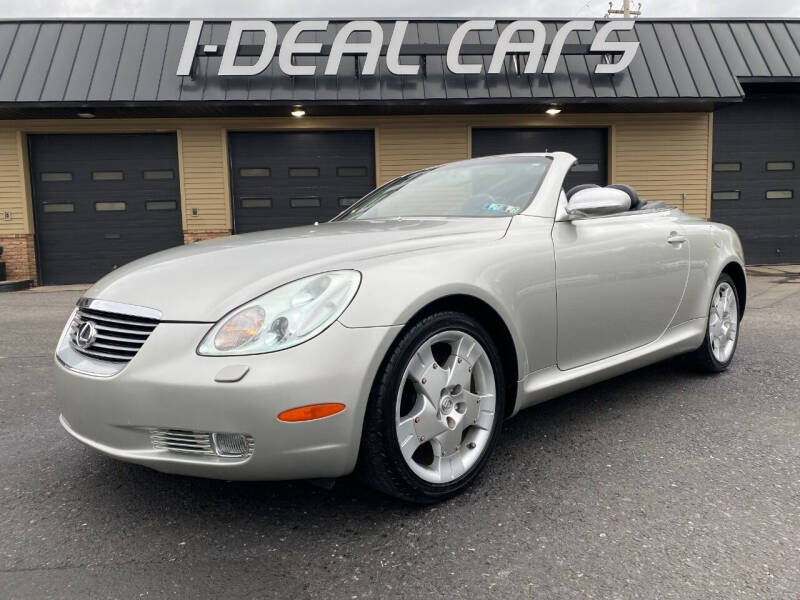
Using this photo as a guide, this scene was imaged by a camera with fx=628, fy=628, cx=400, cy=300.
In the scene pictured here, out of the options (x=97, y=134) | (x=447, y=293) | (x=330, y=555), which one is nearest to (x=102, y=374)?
(x=330, y=555)

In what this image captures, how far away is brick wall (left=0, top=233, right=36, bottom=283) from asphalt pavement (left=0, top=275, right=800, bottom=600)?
392 inches

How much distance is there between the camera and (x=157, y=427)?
1.93 meters

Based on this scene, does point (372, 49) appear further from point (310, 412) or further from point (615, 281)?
point (310, 412)

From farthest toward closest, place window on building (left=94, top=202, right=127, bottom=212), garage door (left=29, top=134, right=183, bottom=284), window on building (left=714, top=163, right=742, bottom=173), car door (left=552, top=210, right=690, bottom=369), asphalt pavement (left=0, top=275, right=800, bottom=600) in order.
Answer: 1. window on building (left=714, top=163, right=742, bottom=173)
2. window on building (left=94, top=202, right=127, bottom=212)
3. garage door (left=29, top=134, right=183, bottom=284)
4. car door (left=552, top=210, right=690, bottom=369)
5. asphalt pavement (left=0, top=275, right=800, bottom=600)

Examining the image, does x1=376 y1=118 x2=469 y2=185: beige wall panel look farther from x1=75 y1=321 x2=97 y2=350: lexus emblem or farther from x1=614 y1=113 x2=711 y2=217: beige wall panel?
x1=75 y1=321 x2=97 y2=350: lexus emblem

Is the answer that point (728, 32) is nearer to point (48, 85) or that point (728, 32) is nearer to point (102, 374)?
point (48, 85)

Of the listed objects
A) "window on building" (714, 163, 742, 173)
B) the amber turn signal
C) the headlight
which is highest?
"window on building" (714, 163, 742, 173)

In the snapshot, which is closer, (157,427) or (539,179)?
(157,427)

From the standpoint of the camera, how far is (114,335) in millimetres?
2117

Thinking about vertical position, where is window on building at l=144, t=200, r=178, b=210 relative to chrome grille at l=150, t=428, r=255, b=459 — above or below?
above

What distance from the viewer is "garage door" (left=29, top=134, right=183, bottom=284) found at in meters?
11.9

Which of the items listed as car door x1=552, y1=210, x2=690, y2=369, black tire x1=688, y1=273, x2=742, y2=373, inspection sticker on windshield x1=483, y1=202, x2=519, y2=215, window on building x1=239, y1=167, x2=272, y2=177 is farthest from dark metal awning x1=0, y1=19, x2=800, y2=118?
inspection sticker on windshield x1=483, y1=202, x2=519, y2=215

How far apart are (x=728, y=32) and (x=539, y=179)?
1195 centimetres

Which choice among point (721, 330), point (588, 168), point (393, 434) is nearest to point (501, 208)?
point (393, 434)
